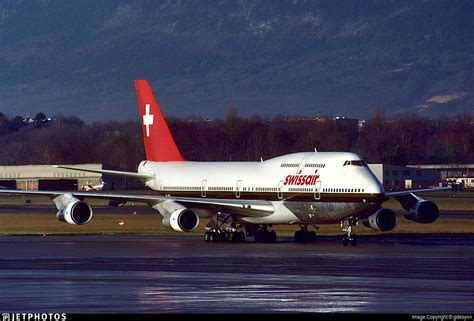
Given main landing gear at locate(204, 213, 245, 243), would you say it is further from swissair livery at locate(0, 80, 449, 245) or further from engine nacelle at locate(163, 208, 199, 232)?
engine nacelle at locate(163, 208, 199, 232)

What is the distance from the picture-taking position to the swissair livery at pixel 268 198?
51969mm

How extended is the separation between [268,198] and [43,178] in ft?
273

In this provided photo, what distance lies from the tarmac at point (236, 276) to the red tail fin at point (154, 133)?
8009 millimetres

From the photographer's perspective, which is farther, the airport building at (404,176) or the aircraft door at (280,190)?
the airport building at (404,176)

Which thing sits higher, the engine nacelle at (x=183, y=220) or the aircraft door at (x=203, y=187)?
the aircraft door at (x=203, y=187)

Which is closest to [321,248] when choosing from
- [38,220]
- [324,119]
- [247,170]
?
[247,170]

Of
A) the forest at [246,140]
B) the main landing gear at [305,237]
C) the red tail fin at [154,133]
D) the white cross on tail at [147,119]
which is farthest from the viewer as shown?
the forest at [246,140]

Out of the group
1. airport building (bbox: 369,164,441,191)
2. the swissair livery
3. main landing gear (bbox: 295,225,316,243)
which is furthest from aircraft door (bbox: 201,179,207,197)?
airport building (bbox: 369,164,441,191)

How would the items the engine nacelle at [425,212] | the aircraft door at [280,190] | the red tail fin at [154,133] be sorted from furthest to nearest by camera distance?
the red tail fin at [154,133]
the engine nacelle at [425,212]
the aircraft door at [280,190]

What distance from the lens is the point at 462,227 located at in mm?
65938

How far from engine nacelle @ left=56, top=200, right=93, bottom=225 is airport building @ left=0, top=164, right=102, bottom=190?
75572 mm

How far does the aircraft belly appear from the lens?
51312 mm

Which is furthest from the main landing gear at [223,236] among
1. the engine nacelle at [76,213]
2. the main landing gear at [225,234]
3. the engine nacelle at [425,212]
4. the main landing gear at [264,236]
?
the engine nacelle at [425,212]

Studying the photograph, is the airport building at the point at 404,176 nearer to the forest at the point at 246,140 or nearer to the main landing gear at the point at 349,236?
the forest at the point at 246,140
